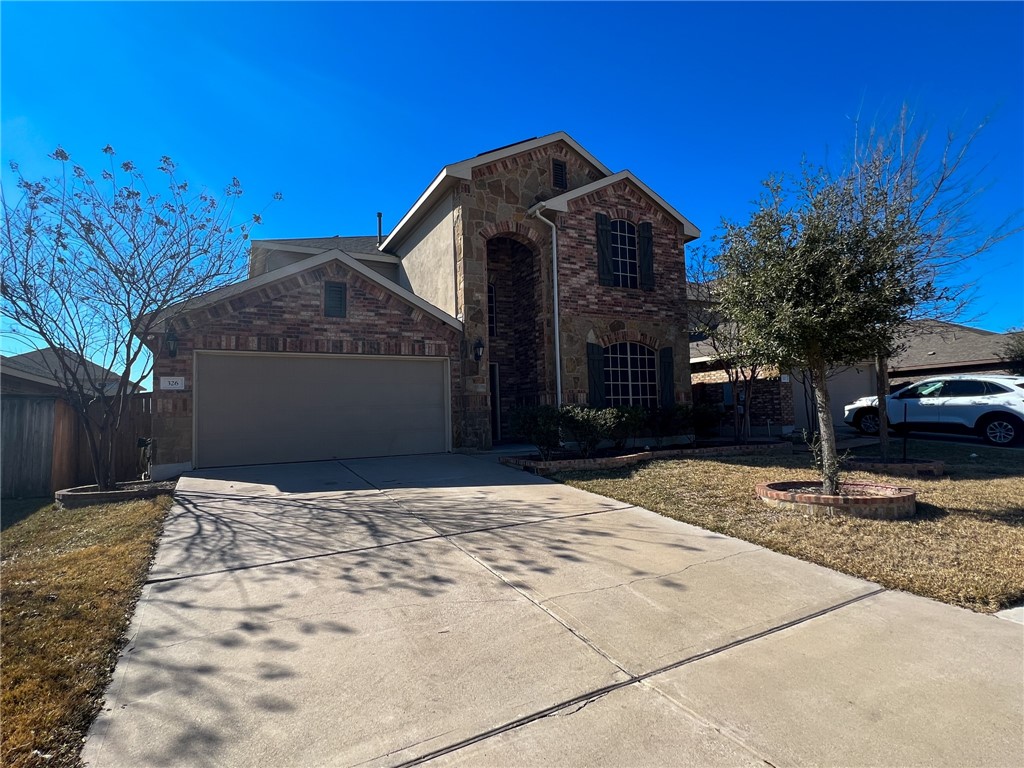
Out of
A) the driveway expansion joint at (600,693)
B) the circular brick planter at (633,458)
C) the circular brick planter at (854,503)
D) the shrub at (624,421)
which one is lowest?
the driveway expansion joint at (600,693)

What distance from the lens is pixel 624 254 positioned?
45.6 ft

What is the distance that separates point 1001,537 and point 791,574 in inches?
101

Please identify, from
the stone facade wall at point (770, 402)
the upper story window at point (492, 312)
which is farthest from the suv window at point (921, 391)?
the upper story window at point (492, 312)

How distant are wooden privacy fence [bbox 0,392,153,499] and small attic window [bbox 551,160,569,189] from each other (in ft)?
33.3

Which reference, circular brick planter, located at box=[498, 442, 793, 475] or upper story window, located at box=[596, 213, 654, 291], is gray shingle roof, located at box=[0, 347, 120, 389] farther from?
upper story window, located at box=[596, 213, 654, 291]

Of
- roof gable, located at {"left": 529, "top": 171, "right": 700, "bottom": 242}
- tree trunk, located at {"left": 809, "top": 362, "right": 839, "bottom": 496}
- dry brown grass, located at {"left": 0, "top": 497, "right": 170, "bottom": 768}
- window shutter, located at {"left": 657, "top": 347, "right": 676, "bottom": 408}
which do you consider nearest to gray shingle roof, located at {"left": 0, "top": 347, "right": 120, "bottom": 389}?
dry brown grass, located at {"left": 0, "top": 497, "right": 170, "bottom": 768}

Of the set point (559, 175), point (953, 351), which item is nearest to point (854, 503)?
point (559, 175)

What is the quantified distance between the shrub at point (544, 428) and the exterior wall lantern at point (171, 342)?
639 centimetres

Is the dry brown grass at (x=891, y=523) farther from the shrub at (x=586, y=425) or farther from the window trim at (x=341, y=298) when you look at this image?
the window trim at (x=341, y=298)

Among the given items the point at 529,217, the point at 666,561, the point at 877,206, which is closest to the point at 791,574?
the point at 666,561

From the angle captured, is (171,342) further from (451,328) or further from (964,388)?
(964,388)

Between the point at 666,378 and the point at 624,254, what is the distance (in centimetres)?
334

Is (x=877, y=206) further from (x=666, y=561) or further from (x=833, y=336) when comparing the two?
(x=666, y=561)

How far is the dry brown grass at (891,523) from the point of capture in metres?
4.30
